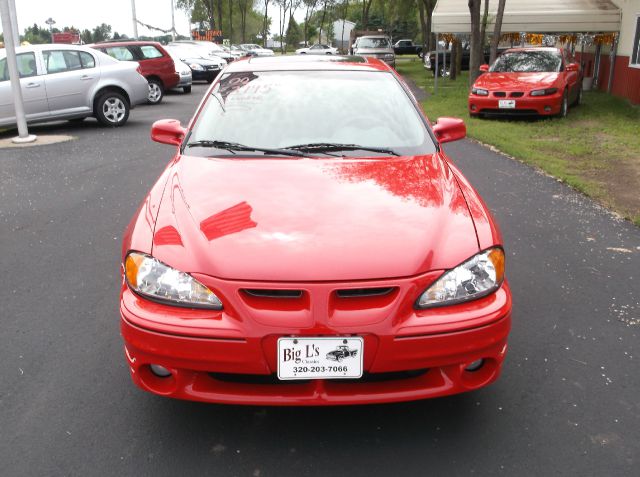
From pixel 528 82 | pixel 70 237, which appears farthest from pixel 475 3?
pixel 70 237

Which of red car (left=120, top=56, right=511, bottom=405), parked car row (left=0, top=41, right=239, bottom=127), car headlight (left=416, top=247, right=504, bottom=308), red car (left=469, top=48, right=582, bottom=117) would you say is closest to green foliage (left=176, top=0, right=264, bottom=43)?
parked car row (left=0, top=41, right=239, bottom=127)

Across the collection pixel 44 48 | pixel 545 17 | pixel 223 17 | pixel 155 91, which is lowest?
pixel 155 91

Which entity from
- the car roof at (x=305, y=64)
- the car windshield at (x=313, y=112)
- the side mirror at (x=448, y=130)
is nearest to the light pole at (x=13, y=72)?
the car roof at (x=305, y=64)

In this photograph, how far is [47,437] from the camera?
2.77 meters

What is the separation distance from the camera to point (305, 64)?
4.32 m

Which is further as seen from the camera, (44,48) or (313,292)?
(44,48)

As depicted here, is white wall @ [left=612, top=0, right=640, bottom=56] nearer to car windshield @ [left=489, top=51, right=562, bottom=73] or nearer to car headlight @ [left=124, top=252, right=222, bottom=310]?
car windshield @ [left=489, top=51, right=562, bottom=73]

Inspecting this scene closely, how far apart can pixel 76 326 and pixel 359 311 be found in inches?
84.6

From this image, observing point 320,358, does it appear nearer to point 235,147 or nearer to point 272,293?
Answer: point 272,293

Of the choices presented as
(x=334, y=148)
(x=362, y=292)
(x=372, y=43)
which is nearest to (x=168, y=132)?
(x=334, y=148)

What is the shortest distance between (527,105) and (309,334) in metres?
11.5

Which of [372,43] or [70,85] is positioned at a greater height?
[372,43]

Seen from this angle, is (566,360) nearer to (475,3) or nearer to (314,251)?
(314,251)

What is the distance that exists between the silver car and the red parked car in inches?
161
